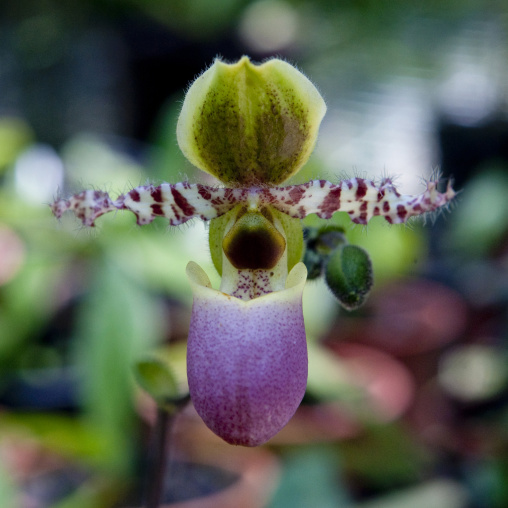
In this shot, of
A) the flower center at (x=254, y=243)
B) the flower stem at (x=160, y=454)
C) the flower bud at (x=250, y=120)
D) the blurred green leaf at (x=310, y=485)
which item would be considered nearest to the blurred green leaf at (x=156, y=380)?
the flower stem at (x=160, y=454)

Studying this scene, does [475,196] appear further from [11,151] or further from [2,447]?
[2,447]

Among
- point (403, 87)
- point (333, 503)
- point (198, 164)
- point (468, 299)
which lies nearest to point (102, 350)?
point (333, 503)

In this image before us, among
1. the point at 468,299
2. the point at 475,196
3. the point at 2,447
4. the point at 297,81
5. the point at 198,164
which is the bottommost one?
the point at 2,447

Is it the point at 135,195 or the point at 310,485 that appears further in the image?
the point at 310,485

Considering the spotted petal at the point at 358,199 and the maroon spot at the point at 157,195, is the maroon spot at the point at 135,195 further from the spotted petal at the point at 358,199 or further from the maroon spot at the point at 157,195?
the spotted petal at the point at 358,199

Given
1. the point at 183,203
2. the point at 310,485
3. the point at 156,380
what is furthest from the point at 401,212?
the point at 310,485

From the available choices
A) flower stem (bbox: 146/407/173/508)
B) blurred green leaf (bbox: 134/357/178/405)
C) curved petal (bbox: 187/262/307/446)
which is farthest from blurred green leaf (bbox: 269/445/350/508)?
curved petal (bbox: 187/262/307/446)

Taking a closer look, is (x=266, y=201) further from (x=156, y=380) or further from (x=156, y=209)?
(x=156, y=380)
